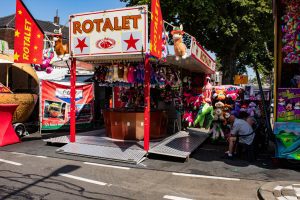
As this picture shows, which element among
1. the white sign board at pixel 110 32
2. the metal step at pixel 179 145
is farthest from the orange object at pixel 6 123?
the metal step at pixel 179 145

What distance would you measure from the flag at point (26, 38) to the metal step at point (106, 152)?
284 centimetres

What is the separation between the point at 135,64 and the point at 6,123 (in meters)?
4.67

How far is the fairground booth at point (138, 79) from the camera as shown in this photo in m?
8.64

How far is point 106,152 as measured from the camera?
9.03m

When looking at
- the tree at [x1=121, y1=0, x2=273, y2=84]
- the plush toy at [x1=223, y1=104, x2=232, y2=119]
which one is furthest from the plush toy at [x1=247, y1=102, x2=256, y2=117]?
the tree at [x1=121, y1=0, x2=273, y2=84]

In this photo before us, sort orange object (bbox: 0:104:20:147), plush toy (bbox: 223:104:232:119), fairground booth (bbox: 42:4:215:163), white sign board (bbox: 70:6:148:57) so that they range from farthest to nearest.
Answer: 1. plush toy (bbox: 223:104:232:119)
2. orange object (bbox: 0:104:20:147)
3. fairground booth (bbox: 42:4:215:163)
4. white sign board (bbox: 70:6:148:57)

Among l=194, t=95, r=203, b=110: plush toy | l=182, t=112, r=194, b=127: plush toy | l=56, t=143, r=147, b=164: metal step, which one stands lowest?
l=56, t=143, r=147, b=164: metal step

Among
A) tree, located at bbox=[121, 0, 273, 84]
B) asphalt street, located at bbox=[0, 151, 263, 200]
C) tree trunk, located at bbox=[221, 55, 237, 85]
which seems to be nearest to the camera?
asphalt street, located at bbox=[0, 151, 263, 200]

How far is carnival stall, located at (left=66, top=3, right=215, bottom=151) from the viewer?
341 inches

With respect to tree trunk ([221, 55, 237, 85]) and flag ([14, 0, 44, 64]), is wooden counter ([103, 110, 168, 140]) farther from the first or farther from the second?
tree trunk ([221, 55, 237, 85])

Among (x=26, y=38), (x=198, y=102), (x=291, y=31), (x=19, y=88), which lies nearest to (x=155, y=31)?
(x=291, y=31)

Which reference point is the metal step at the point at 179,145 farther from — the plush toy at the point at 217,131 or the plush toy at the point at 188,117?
the plush toy at the point at 188,117

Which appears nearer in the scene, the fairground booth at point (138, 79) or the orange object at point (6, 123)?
the fairground booth at point (138, 79)

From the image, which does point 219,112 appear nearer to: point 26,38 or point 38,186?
point 26,38
